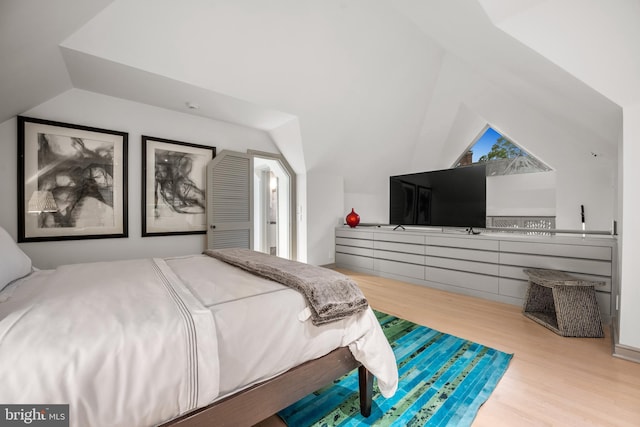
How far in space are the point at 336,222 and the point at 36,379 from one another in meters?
4.38

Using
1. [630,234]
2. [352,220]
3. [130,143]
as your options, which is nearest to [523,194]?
[352,220]

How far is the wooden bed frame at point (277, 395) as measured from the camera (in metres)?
0.93

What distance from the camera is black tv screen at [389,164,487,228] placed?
3.28 metres

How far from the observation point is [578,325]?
219 centimetres

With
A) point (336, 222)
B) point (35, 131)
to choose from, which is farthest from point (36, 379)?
point (336, 222)

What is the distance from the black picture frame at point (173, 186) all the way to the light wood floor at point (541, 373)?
8.34 feet

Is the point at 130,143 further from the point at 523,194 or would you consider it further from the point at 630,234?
the point at 523,194

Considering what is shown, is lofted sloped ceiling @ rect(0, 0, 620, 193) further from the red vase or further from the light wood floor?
the light wood floor

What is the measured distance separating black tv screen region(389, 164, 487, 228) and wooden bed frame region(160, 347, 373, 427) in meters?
2.67

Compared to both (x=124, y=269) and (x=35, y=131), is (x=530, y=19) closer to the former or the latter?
(x=124, y=269)

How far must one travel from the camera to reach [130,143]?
3.07 meters

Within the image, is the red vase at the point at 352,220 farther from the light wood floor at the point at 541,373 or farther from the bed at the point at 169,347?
the bed at the point at 169,347

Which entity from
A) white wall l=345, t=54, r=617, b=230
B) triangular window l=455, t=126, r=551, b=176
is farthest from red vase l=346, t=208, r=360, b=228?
triangular window l=455, t=126, r=551, b=176

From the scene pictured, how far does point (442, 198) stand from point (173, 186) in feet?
11.4
